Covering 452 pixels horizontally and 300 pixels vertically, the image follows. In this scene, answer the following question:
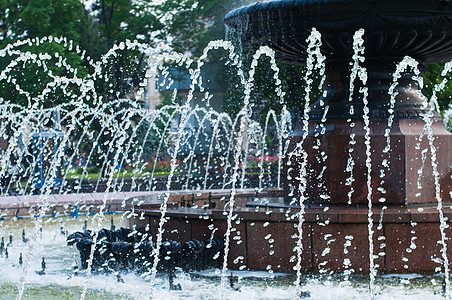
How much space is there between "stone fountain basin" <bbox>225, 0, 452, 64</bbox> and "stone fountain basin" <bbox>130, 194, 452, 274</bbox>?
2370 mm

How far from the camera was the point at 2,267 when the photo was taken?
10.2 metres

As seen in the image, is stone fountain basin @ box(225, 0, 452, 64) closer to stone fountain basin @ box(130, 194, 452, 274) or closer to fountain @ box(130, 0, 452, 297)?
fountain @ box(130, 0, 452, 297)

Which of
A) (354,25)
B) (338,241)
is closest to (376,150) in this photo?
(338,241)

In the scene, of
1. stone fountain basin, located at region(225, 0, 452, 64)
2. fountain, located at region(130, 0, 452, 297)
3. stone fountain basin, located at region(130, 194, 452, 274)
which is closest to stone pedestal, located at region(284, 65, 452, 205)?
fountain, located at region(130, 0, 452, 297)

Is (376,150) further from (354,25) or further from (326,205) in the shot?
(354,25)

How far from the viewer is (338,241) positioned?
29.0 ft

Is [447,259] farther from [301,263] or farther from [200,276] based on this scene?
[200,276]

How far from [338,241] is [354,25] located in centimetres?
286

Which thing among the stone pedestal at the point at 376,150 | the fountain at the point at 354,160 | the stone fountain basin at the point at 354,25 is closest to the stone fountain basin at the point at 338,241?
the fountain at the point at 354,160

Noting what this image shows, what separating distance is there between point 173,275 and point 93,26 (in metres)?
28.3

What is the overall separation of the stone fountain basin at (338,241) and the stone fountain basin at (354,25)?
2.37 meters

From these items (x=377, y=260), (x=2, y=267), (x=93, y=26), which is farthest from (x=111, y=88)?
(x=377, y=260)

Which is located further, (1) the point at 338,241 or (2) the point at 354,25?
(2) the point at 354,25

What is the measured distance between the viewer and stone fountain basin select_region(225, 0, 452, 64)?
9.60 metres
